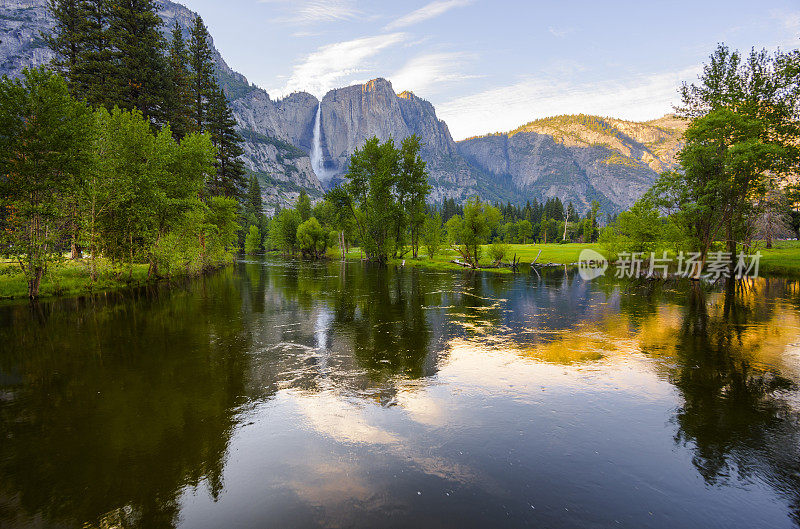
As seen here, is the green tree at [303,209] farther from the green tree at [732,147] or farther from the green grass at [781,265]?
the green grass at [781,265]

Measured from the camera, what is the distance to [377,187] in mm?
70062

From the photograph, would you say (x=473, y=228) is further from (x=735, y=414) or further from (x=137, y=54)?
(x=137, y=54)

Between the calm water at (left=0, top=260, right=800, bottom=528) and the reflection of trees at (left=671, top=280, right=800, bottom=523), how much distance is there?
6cm

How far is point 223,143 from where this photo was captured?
6325cm

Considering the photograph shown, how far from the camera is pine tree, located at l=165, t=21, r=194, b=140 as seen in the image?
5059cm

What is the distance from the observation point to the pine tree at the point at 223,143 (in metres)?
61.1

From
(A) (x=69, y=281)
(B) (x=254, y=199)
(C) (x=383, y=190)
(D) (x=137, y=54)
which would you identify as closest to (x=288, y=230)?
(B) (x=254, y=199)

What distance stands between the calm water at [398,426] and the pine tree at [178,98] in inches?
1666

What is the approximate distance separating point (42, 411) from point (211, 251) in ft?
172

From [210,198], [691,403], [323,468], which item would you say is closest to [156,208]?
[210,198]

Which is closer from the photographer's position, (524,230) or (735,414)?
(735,414)

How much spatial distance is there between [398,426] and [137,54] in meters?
57.9

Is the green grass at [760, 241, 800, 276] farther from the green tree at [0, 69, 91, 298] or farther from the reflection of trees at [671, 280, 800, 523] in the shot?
the green tree at [0, 69, 91, 298]

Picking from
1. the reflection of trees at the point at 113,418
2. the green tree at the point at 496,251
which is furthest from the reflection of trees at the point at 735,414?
the green tree at the point at 496,251
